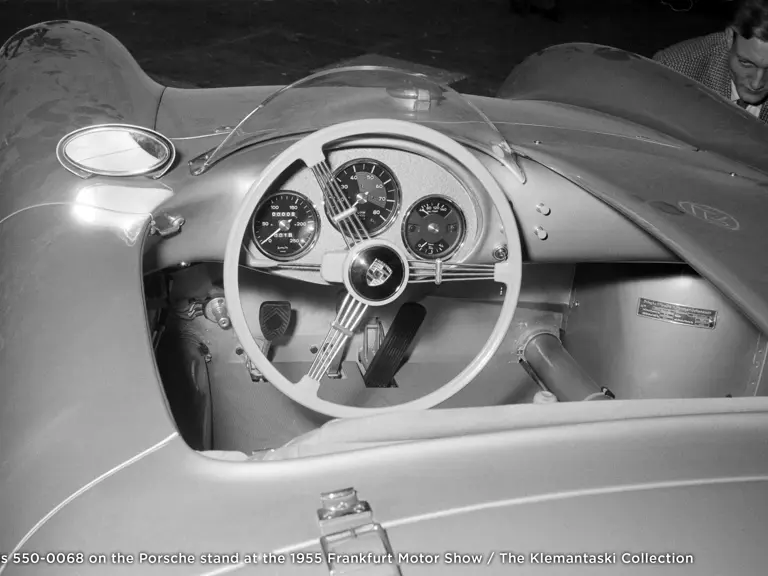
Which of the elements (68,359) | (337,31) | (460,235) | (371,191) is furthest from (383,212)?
(337,31)

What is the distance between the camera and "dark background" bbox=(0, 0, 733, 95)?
528 cm

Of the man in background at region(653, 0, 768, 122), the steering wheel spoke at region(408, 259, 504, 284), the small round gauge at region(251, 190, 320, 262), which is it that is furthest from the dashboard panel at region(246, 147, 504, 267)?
the man in background at region(653, 0, 768, 122)

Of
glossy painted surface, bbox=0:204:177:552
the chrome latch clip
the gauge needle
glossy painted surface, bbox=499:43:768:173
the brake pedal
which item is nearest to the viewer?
the chrome latch clip

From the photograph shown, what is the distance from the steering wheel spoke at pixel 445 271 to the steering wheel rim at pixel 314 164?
1.4 inches

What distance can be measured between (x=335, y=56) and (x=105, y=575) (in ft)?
16.2

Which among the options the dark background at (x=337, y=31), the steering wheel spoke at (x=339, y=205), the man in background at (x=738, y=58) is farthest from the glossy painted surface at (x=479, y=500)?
the dark background at (x=337, y=31)

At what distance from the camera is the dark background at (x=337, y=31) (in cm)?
528

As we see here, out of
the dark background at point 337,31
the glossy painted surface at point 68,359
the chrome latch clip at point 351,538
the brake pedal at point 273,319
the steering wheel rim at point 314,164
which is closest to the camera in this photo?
the chrome latch clip at point 351,538

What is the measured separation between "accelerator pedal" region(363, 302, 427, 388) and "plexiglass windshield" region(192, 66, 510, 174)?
0.55 metres

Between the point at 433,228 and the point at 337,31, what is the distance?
464 centimetres

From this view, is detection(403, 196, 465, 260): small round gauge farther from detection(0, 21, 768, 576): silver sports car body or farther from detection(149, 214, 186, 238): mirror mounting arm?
detection(149, 214, 186, 238): mirror mounting arm

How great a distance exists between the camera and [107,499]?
100cm

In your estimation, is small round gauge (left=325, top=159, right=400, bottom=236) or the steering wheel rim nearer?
the steering wheel rim

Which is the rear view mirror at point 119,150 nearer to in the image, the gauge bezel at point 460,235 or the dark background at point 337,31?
the gauge bezel at point 460,235
